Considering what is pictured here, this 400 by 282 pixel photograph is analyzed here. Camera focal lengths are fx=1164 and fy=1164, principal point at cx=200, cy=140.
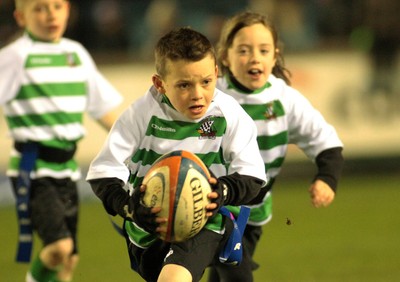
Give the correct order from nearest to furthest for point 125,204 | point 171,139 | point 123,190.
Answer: point 125,204
point 123,190
point 171,139

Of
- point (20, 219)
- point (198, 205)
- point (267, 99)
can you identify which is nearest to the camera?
point (198, 205)

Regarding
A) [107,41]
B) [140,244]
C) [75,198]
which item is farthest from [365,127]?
[140,244]

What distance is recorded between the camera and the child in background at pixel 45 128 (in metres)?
7.39

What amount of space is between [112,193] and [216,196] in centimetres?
54

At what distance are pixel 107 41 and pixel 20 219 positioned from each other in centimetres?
645

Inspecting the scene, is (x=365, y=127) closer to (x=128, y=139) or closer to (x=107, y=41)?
(x=107, y=41)

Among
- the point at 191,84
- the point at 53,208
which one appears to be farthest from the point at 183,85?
the point at 53,208

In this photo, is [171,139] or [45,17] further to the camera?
[45,17]

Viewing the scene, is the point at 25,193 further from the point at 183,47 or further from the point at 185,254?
the point at 183,47

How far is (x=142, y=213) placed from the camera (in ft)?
17.6

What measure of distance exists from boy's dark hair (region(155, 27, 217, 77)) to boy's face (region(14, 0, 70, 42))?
2.08 m

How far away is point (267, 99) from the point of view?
6.67 meters

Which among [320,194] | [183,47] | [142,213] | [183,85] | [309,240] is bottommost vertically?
[309,240]

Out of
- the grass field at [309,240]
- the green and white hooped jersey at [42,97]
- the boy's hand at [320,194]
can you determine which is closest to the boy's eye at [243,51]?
the boy's hand at [320,194]
